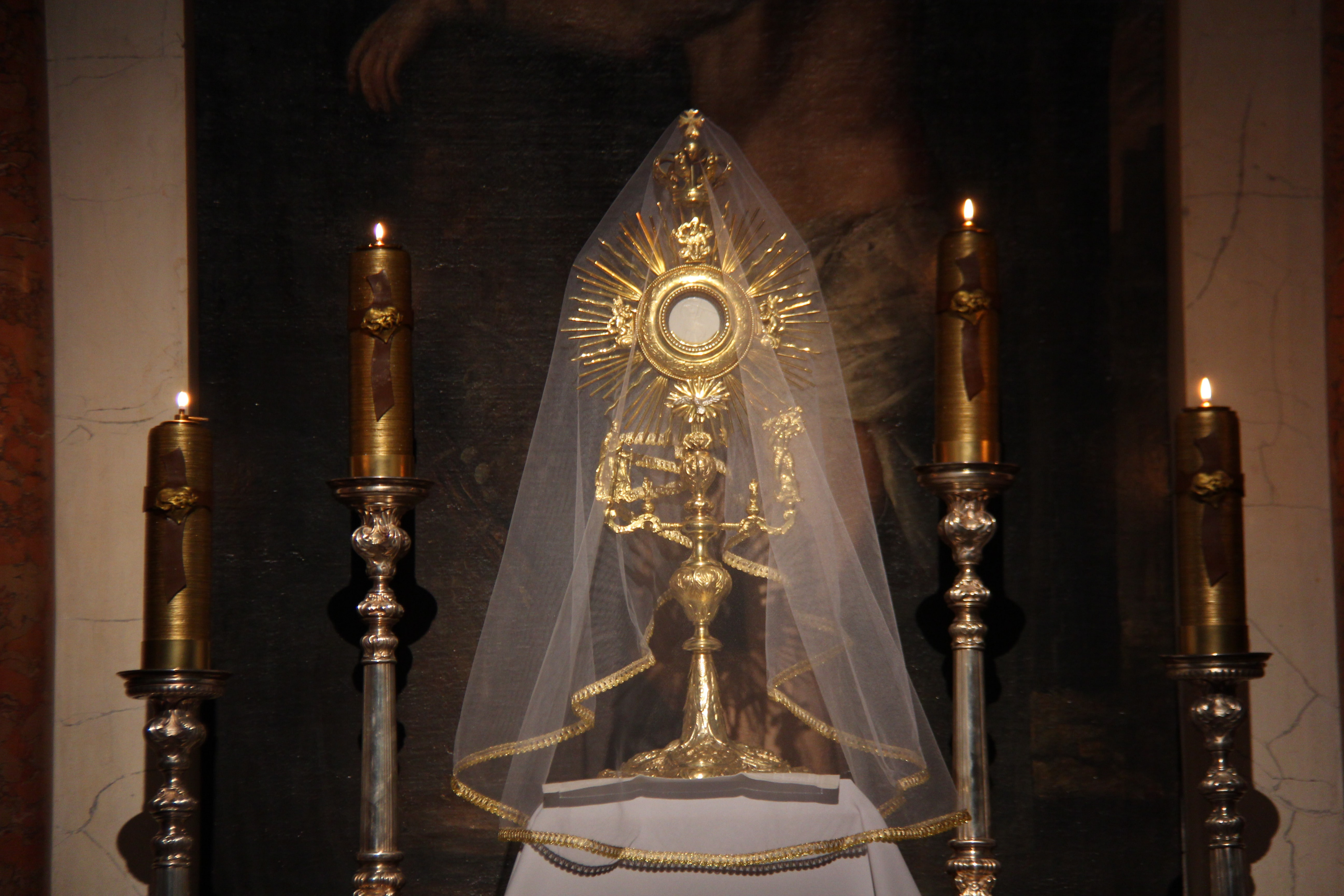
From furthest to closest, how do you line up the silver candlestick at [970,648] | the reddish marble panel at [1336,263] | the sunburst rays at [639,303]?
1. the reddish marble panel at [1336,263]
2. the sunburst rays at [639,303]
3. the silver candlestick at [970,648]

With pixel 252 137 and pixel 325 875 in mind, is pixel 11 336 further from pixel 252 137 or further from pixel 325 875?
pixel 325 875

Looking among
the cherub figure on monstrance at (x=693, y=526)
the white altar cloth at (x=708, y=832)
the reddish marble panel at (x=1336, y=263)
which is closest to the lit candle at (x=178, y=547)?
the cherub figure on monstrance at (x=693, y=526)

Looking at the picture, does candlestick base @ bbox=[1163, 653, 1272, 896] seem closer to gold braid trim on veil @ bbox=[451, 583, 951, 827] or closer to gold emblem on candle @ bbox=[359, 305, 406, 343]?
gold braid trim on veil @ bbox=[451, 583, 951, 827]

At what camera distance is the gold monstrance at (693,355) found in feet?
9.55

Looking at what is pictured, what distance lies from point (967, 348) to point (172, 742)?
65.3 inches

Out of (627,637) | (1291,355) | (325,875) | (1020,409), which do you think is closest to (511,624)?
(627,637)

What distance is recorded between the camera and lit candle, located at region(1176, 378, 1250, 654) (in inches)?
108

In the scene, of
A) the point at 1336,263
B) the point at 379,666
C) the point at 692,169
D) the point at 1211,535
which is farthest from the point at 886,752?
the point at 1336,263

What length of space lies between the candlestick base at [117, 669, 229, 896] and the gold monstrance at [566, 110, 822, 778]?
0.81 m

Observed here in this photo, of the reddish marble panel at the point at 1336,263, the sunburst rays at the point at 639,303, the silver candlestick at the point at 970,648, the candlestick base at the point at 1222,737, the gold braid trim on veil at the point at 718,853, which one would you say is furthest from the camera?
the reddish marble panel at the point at 1336,263

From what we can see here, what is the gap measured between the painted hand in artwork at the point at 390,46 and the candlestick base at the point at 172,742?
54.9 inches

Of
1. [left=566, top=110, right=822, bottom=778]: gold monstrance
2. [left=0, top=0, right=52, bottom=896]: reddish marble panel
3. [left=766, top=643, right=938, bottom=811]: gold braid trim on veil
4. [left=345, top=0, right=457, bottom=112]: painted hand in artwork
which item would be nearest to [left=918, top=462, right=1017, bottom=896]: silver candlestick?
[left=766, top=643, right=938, bottom=811]: gold braid trim on veil

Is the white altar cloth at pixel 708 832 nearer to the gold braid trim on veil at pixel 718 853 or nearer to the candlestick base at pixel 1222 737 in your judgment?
the gold braid trim on veil at pixel 718 853

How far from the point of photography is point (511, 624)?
282 centimetres
